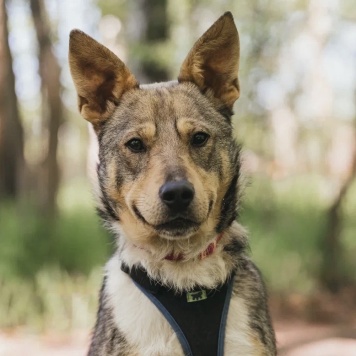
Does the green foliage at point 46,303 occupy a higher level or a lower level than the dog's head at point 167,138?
lower

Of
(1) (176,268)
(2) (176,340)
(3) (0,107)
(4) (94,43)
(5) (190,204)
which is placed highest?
(4) (94,43)

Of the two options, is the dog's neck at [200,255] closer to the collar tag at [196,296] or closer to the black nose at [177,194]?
the collar tag at [196,296]

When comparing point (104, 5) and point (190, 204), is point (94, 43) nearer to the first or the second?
point (190, 204)

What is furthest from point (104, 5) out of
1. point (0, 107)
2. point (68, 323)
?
point (68, 323)

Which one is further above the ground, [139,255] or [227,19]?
[227,19]

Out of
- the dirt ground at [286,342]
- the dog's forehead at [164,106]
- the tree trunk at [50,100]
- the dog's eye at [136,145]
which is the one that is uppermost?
the dog's forehead at [164,106]

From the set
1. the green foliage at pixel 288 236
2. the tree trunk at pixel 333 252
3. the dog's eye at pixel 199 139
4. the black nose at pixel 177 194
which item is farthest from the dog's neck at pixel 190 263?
the tree trunk at pixel 333 252

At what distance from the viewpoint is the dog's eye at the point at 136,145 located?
371cm

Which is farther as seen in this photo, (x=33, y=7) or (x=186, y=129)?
(x=33, y=7)

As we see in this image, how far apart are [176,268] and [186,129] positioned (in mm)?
818

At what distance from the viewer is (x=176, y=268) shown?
361 centimetres

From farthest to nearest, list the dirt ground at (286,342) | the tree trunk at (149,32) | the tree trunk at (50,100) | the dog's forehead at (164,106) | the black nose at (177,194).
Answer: the tree trunk at (50,100)
the tree trunk at (149,32)
the dirt ground at (286,342)
the dog's forehead at (164,106)
the black nose at (177,194)

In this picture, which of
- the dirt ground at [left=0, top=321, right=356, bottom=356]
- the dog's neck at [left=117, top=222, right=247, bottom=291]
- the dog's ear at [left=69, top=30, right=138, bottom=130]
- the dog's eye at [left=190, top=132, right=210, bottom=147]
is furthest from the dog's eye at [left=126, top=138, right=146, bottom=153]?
the dirt ground at [left=0, top=321, right=356, bottom=356]

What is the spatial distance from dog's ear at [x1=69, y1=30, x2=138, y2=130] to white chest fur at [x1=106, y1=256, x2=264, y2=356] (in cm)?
119
